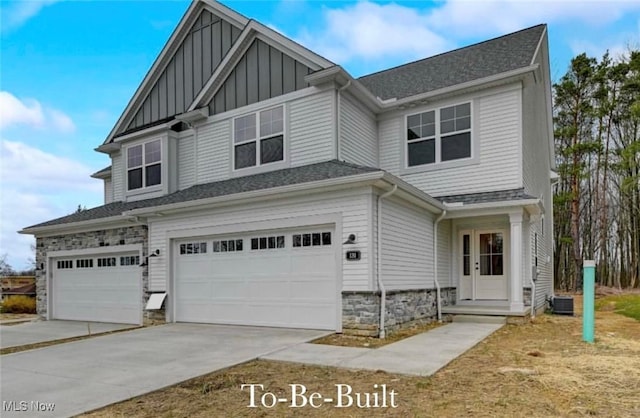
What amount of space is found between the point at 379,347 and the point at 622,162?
1896cm

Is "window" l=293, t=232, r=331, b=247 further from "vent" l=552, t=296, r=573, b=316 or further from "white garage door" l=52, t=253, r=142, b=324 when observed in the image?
"vent" l=552, t=296, r=573, b=316

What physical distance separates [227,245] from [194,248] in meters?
1.15

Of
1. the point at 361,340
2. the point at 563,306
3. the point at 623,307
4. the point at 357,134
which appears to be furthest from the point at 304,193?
the point at 623,307

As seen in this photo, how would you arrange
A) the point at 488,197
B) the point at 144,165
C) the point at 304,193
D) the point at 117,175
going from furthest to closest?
1. the point at 117,175
2. the point at 144,165
3. the point at 488,197
4. the point at 304,193

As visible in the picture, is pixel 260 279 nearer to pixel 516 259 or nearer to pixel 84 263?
pixel 516 259

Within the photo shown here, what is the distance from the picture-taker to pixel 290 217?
929cm

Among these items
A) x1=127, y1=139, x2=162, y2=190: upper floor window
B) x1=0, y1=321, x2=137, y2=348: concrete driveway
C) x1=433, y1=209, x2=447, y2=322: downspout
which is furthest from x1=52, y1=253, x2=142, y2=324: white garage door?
x1=433, y1=209, x2=447, y2=322: downspout

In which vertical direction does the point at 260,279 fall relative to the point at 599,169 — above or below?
below

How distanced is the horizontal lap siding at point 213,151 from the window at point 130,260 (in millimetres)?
2675

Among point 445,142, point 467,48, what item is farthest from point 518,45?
point 445,142

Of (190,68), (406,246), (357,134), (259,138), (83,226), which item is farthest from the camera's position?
(190,68)

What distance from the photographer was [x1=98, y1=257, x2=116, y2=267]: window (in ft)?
42.2

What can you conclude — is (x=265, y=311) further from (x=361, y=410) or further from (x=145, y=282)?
(x=361, y=410)

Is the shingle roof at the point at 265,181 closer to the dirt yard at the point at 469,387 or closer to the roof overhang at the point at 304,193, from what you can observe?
the roof overhang at the point at 304,193
